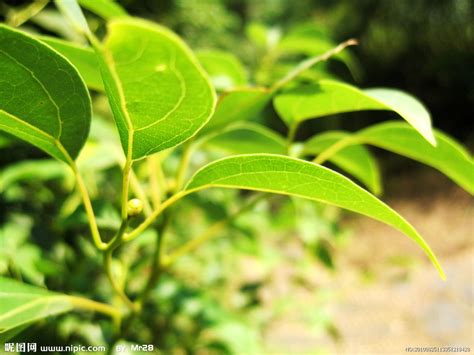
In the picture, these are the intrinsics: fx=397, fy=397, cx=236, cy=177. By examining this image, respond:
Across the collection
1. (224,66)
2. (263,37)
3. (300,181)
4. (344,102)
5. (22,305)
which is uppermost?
(263,37)

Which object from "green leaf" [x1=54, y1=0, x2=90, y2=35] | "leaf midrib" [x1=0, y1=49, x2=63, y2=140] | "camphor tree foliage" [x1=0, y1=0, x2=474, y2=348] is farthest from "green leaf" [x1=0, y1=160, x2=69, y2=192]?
"green leaf" [x1=54, y1=0, x2=90, y2=35]

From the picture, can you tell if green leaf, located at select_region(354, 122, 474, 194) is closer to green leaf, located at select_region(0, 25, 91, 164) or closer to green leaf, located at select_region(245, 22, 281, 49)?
green leaf, located at select_region(0, 25, 91, 164)

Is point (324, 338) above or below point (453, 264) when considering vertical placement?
below

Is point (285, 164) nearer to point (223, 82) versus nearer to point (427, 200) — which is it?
point (223, 82)

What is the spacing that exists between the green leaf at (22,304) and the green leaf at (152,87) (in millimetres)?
234

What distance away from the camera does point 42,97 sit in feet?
1.14

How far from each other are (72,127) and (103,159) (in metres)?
0.40

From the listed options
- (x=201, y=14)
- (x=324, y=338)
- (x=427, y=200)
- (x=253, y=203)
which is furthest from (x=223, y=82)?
(x=427, y=200)

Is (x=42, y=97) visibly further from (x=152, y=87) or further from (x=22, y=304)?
(x=22, y=304)

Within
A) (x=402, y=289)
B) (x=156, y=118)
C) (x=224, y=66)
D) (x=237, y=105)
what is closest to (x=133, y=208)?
(x=156, y=118)

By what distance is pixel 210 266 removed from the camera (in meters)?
1.51

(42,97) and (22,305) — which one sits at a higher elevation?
(42,97)

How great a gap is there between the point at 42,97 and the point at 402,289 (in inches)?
142

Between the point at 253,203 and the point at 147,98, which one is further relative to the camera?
the point at 253,203
